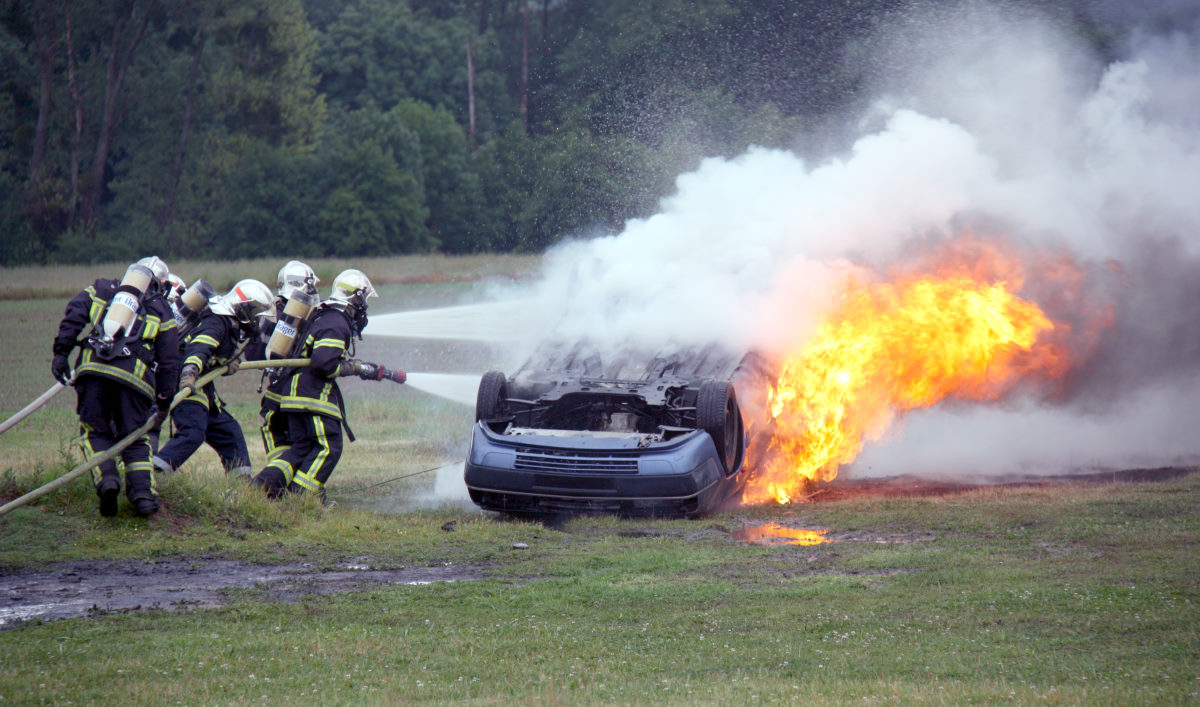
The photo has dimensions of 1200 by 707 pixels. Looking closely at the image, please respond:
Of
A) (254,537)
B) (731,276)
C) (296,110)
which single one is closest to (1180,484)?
(731,276)

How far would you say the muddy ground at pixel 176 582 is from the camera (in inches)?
327

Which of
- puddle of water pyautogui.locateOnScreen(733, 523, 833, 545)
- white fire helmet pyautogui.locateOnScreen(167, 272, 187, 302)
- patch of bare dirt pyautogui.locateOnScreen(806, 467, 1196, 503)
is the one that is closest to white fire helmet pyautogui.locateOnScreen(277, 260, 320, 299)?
white fire helmet pyautogui.locateOnScreen(167, 272, 187, 302)

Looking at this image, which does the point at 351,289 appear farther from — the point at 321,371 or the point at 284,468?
the point at 284,468

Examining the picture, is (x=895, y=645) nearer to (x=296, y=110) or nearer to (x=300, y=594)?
(x=300, y=594)

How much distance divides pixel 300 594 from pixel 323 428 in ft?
10.1

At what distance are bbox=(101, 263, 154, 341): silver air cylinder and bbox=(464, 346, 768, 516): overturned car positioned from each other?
9.74ft

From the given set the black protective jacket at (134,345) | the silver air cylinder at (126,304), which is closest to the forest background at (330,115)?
the black protective jacket at (134,345)

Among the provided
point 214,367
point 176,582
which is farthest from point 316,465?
point 176,582

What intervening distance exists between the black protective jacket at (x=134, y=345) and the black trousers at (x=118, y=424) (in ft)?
0.32

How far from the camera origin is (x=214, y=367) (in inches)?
492

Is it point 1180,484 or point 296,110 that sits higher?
point 296,110

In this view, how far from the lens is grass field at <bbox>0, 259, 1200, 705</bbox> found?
6.48 m

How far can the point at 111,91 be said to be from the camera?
48781mm

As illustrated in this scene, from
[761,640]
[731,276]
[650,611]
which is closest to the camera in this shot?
[761,640]
